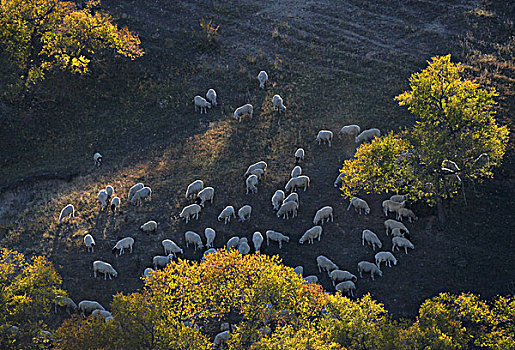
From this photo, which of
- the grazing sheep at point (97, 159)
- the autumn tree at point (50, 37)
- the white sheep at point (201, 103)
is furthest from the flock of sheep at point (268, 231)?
the autumn tree at point (50, 37)

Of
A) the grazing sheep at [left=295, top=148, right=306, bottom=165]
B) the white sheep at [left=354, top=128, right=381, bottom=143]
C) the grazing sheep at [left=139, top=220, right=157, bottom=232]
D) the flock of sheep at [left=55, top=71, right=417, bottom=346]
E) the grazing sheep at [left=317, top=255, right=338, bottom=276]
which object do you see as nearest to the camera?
the flock of sheep at [left=55, top=71, right=417, bottom=346]

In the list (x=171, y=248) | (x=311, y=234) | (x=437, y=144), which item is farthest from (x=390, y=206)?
(x=171, y=248)

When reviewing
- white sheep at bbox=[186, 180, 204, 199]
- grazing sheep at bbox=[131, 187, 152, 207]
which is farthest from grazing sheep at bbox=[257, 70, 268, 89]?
grazing sheep at bbox=[131, 187, 152, 207]

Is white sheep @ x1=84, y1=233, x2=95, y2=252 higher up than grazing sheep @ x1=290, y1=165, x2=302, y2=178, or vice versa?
grazing sheep @ x1=290, y1=165, x2=302, y2=178

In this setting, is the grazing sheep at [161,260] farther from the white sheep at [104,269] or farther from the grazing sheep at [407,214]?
the grazing sheep at [407,214]

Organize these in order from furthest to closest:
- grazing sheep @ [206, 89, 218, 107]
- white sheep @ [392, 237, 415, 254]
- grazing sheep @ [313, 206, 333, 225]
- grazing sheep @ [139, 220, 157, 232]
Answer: grazing sheep @ [206, 89, 218, 107] < grazing sheep @ [139, 220, 157, 232] < grazing sheep @ [313, 206, 333, 225] < white sheep @ [392, 237, 415, 254]

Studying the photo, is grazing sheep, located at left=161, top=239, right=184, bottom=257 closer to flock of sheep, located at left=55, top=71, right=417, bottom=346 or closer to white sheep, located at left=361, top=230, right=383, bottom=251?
flock of sheep, located at left=55, top=71, right=417, bottom=346

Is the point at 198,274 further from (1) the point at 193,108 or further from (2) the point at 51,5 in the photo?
(2) the point at 51,5

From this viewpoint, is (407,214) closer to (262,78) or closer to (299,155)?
(299,155)
